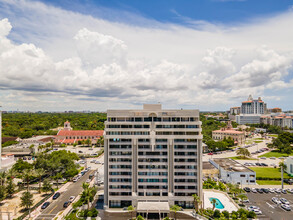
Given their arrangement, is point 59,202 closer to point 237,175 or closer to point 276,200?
point 237,175

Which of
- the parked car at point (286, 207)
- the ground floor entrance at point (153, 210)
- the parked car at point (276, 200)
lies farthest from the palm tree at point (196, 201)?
the parked car at point (276, 200)

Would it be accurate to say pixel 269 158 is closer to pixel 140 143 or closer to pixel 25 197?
pixel 140 143

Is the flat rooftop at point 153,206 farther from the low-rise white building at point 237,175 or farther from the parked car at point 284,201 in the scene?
the parked car at point 284,201

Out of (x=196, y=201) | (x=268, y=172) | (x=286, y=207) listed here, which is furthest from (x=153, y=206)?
(x=268, y=172)

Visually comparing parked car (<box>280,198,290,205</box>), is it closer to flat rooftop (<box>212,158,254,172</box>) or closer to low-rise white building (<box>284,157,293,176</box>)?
flat rooftop (<box>212,158,254,172</box>)

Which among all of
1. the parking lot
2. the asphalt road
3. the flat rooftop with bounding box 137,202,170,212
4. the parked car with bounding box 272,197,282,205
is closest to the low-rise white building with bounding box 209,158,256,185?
the parking lot

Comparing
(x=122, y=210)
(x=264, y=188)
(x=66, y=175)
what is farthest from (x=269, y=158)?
(x=66, y=175)
